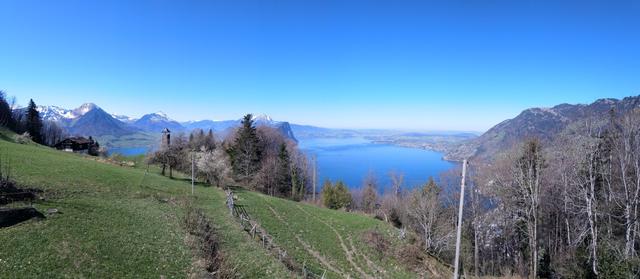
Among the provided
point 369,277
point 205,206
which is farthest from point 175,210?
point 369,277

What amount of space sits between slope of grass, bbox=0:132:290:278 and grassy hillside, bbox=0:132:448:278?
4 cm

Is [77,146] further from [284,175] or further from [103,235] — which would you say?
[103,235]

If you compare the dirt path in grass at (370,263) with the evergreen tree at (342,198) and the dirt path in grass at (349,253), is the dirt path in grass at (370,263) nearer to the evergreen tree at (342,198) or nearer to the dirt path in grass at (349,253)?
the dirt path in grass at (349,253)

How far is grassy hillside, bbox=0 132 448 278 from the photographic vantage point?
13055 millimetres

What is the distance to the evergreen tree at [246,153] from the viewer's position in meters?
63.8

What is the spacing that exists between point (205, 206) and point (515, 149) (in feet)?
113

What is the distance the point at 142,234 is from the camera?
701 inches

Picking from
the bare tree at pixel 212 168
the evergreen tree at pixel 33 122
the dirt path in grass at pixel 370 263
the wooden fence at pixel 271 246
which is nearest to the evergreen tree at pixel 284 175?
the bare tree at pixel 212 168

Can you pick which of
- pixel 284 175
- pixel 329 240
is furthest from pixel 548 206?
pixel 284 175

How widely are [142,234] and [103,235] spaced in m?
2.08

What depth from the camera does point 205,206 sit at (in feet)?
102

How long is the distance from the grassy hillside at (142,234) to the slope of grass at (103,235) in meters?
0.04

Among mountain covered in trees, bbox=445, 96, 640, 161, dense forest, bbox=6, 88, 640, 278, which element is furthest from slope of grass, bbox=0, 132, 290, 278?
dense forest, bbox=6, 88, 640, 278

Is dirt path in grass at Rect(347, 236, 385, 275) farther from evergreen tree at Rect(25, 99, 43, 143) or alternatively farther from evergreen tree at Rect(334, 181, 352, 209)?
evergreen tree at Rect(25, 99, 43, 143)
